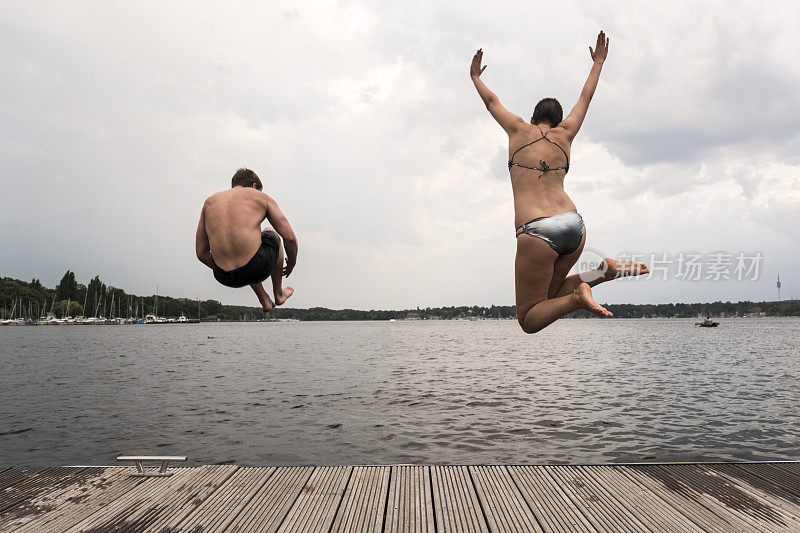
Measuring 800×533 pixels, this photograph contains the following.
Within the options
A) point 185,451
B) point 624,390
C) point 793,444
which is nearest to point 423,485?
point 185,451

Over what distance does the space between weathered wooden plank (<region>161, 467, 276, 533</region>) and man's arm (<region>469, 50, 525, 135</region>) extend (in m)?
7.41

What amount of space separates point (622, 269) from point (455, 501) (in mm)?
6324

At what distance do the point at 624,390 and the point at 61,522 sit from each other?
33.6m

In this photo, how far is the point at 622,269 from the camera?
3.65 meters

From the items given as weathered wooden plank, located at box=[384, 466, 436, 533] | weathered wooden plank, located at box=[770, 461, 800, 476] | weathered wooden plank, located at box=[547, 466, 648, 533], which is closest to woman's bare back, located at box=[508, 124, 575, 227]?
weathered wooden plank, located at box=[384, 466, 436, 533]

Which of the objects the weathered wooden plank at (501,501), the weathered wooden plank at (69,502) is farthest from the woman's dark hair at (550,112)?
the weathered wooden plank at (69,502)

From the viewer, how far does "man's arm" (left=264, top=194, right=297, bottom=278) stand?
3.76 metres

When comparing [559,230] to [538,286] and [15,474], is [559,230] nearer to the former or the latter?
[538,286]

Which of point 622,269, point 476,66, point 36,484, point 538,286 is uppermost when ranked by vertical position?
point 476,66

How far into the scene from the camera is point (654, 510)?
7996mm

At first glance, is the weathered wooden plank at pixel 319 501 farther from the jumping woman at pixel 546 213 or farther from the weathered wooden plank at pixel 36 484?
the jumping woman at pixel 546 213

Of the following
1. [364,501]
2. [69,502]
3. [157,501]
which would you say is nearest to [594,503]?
[364,501]

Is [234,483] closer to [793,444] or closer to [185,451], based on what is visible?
[185,451]

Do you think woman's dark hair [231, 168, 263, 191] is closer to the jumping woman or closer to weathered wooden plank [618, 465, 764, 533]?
the jumping woman
